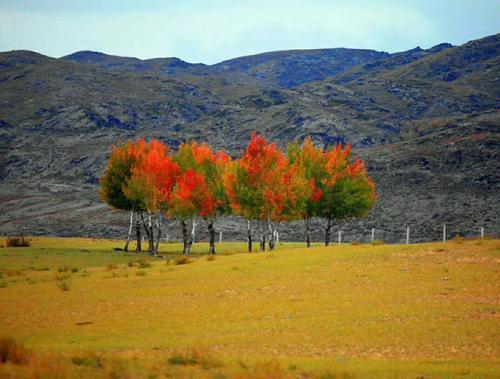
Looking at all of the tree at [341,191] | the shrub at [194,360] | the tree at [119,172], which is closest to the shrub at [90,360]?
the shrub at [194,360]

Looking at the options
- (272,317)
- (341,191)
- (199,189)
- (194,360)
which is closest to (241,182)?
(199,189)

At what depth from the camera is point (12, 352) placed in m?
18.8

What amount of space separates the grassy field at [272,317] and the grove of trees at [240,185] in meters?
19.5

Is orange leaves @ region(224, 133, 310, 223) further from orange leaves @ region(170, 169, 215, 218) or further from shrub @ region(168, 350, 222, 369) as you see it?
shrub @ region(168, 350, 222, 369)

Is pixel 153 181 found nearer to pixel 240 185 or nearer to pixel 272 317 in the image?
pixel 240 185

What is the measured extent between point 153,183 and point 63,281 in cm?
2836

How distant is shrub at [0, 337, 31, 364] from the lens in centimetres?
1848

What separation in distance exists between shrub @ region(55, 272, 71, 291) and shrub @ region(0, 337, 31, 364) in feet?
61.5

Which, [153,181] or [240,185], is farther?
[153,181]

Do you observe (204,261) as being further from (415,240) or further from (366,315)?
(415,240)

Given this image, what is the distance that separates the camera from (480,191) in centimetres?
12412

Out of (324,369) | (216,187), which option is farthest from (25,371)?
(216,187)

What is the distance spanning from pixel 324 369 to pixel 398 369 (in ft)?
7.39

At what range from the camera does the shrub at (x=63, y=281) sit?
37812mm
